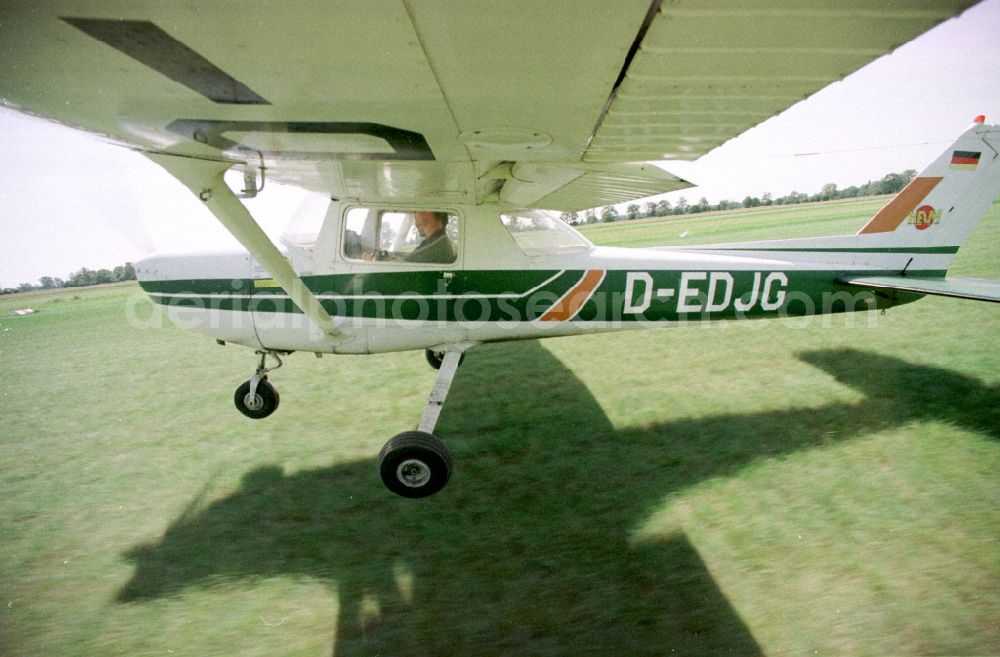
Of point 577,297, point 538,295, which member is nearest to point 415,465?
point 538,295

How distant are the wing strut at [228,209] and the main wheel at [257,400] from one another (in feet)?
4.53

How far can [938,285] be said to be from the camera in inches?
150

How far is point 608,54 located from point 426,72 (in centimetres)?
51

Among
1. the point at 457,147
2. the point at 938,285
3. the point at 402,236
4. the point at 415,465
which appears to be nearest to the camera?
the point at 457,147

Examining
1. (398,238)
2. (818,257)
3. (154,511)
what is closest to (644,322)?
(818,257)

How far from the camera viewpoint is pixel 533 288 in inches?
151

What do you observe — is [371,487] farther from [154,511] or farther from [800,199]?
[800,199]

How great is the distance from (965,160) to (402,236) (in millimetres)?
5245

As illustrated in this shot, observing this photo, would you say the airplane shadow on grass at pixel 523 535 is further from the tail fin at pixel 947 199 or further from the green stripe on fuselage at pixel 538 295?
the tail fin at pixel 947 199

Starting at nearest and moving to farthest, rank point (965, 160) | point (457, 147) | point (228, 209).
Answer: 1. point (457, 147)
2. point (228, 209)
3. point (965, 160)

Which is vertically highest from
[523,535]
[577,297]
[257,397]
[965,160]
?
[965,160]

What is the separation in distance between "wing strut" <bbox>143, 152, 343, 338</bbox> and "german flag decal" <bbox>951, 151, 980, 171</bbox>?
231 inches

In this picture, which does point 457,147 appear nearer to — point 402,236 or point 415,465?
point 402,236

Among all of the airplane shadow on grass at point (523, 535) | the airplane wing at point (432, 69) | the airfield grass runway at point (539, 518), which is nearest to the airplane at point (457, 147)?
the airplane wing at point (432, 69)
